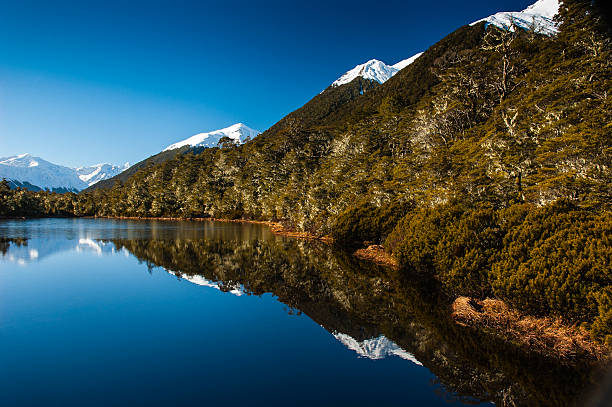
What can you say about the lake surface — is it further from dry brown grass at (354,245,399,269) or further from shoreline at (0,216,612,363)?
dry brown grass at (354,245,399,269)

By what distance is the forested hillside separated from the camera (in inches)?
452

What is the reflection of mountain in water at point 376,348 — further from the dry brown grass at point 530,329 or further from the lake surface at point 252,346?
the dry brown grass at point 530,329

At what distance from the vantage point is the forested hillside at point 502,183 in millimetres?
11484

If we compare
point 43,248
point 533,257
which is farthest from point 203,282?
point 43,248

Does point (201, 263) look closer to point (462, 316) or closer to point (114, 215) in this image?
point (462, 316)

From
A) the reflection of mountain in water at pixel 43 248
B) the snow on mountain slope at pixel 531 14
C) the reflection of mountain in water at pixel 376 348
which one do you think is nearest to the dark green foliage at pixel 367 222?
the reflection of mountain in water at pixel 376 348

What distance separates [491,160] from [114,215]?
336 ft

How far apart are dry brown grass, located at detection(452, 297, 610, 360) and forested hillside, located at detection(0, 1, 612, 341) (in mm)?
432

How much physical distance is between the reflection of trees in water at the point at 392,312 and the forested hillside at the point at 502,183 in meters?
1.75

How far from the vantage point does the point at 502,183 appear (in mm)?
21391

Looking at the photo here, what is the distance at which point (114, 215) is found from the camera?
100m

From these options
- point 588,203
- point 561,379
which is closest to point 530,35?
point 588,203

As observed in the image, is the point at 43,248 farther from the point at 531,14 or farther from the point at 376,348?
the point at 531,14

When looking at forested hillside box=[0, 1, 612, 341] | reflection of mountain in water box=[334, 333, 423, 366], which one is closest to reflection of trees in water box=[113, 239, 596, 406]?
reflection of mountain in water box=[334, 333, 423, 366]
